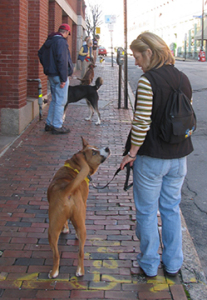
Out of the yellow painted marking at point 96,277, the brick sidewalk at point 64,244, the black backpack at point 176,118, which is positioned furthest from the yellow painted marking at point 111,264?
the black backpack at point 176,118

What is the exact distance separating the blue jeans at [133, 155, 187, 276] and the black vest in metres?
0.06

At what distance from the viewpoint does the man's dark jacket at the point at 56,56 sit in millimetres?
7855

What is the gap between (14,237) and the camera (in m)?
3.92

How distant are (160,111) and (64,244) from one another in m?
1.78

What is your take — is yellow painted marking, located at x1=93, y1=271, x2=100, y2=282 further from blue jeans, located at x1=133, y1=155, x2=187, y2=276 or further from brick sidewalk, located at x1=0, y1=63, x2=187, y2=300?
blue jeans, located at x1=133, y1=155, x2=187, y2=276

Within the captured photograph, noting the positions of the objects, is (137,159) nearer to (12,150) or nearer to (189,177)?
(189,177)

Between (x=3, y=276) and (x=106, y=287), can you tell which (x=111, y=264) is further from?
(x=3, y=276)

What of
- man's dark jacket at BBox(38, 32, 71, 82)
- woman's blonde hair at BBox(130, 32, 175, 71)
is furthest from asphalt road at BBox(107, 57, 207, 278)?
man's dark jacket at BBox(38, 32, 71, 82)

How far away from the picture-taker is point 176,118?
2.91m

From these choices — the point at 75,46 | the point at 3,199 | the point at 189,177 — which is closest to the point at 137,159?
the point at 3,199

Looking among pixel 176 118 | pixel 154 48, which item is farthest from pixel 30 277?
pixel 154 48

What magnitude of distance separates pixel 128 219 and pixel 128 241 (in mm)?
515

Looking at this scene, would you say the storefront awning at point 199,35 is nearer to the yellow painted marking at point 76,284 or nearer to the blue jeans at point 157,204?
the blue jeans at point 157,204

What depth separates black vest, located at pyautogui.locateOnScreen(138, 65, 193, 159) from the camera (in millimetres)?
2908
